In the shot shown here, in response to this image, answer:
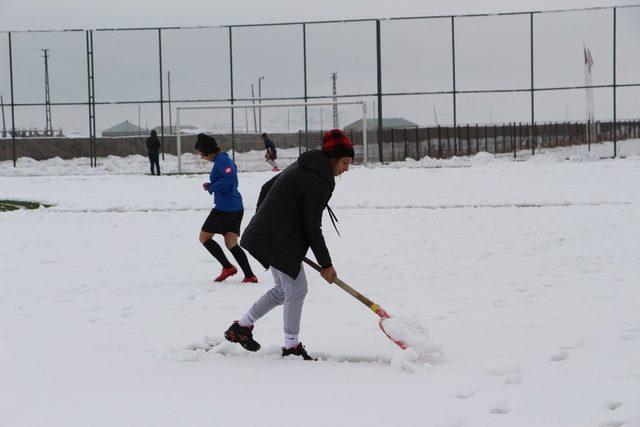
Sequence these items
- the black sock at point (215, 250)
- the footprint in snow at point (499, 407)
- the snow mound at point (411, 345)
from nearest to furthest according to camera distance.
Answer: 1. the footprint in snow at point (499, 407)
2. the snow mound at point (411, 345)
3. the black sock at point (215, 250)

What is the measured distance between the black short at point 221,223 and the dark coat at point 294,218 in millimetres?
3076

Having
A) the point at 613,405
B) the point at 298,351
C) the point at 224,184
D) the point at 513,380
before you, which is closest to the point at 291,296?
the point at 298,351

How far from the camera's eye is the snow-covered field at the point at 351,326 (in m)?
4.47

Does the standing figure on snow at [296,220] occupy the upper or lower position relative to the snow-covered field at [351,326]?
upper

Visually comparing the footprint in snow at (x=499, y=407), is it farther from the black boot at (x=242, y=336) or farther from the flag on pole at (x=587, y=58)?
the flag on pole at (x=587, y=58)

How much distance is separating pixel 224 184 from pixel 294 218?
317 cm

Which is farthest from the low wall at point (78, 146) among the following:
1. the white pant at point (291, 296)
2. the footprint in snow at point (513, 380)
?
the footprint in snow at point (513, 380)

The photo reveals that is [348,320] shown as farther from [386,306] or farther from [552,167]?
[552,167]

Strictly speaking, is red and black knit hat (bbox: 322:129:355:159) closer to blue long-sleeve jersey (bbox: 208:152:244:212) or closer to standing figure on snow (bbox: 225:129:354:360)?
standing figure on snow (bbox: 225:129:354:360)

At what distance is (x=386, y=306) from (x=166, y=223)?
7476 mm

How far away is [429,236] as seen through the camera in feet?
38.6

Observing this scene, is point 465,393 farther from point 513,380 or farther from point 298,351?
point 298,351

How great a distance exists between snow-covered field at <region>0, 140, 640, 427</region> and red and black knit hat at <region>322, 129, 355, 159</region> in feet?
4.13

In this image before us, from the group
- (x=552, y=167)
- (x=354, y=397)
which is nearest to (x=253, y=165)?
(x=552, y=167)
